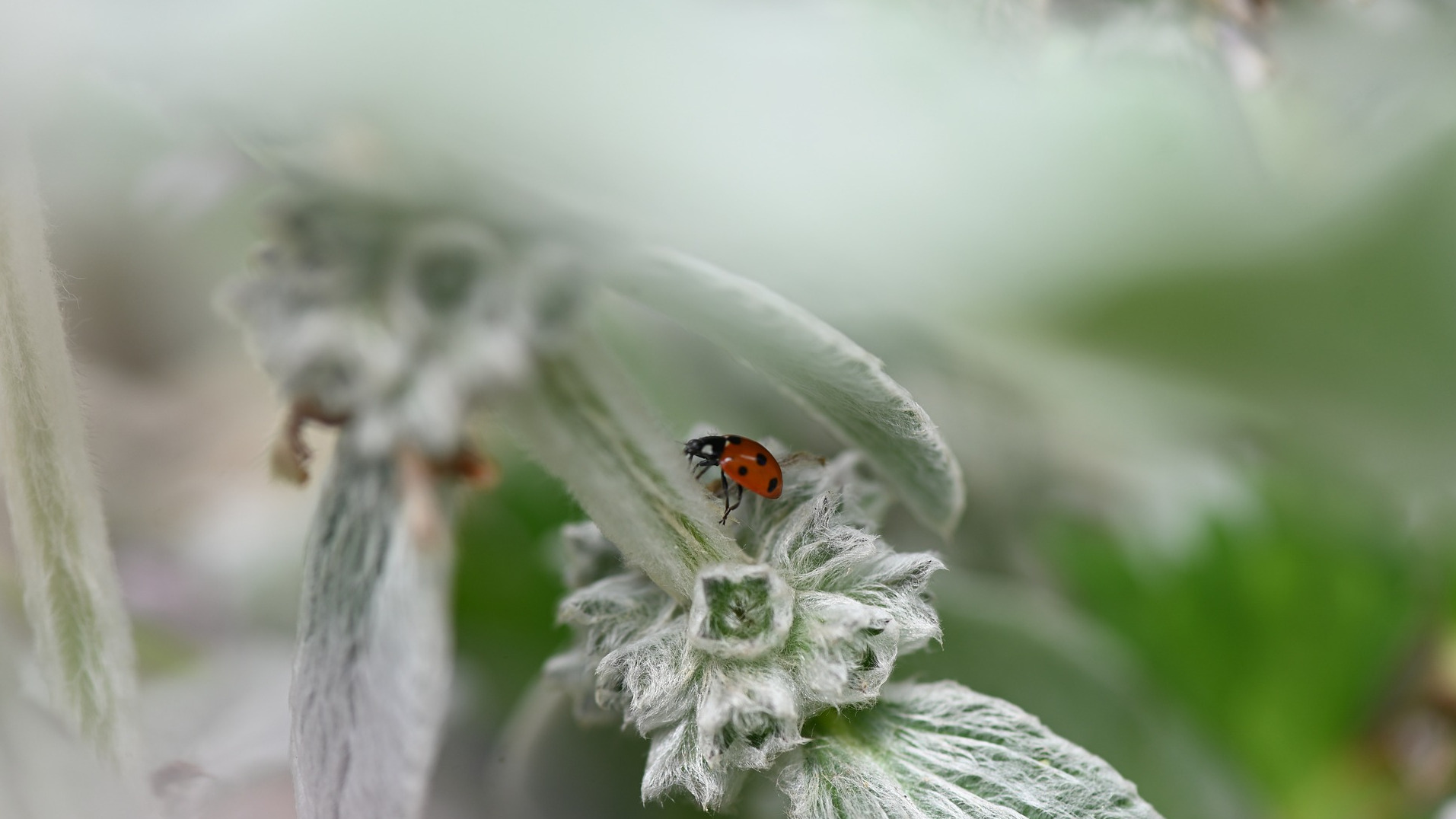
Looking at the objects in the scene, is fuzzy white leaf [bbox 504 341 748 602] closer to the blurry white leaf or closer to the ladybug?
the ladybug

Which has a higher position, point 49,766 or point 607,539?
point 607,539

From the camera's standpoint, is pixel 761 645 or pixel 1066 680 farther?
pixel 1066 680

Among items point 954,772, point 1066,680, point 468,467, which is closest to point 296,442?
point 468,467

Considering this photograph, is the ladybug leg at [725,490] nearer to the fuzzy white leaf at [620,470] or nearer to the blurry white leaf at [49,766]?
the fuzzy white leaf at [620,470]

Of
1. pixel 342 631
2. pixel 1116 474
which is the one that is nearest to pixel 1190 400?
pixel 1116 474

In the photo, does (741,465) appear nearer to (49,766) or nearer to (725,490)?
(725,490)

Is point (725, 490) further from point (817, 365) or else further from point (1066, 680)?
point (1066, 680)

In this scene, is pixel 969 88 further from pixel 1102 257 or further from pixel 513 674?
pixel 513 674
